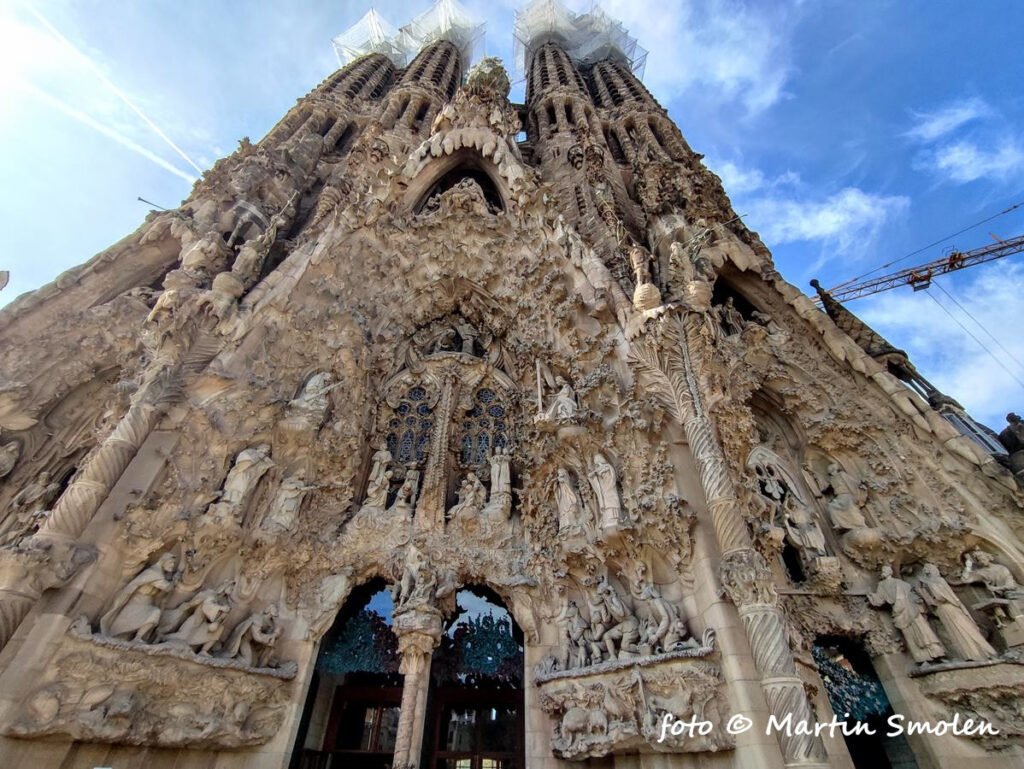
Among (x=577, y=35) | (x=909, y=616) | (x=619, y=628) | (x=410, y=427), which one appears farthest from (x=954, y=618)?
(x=577, y=35)

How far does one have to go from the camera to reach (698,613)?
17.2 ft

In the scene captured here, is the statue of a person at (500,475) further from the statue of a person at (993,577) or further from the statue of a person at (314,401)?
the statue of a person at (993,577)

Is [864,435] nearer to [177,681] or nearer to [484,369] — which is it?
[484,369]

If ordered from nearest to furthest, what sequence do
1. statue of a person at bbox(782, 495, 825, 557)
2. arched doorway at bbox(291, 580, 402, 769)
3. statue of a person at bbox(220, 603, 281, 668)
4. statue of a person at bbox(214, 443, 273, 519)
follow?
statue of a person at bbox(220, 603, 281, 668) → statue of a person at bbox(214, 443, 273, 519) → arched doorway at bbox(291, 580, 402, 769) → statue of a person at bbox(782, 495, 825, 557)

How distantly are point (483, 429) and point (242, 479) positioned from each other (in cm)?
393

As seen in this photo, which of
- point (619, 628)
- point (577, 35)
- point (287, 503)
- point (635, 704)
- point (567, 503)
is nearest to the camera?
point (635, 704)

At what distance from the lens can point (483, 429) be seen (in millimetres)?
8844

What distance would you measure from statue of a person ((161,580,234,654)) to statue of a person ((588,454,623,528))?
4.49 m

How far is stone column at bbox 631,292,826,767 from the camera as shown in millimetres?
4172

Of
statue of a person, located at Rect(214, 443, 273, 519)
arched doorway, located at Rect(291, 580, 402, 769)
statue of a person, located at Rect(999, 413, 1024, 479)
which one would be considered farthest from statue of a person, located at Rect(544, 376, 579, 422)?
statue of a person, located at Rect(999, 413, 1024, 479)

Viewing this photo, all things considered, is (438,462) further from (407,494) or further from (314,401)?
(314,401)

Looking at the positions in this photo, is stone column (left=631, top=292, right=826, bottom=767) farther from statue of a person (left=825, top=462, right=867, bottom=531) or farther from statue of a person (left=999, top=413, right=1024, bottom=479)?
statue of a person (left=999, top=413, right=1024, bottom=479)

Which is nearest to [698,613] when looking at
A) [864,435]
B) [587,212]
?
[864,435]

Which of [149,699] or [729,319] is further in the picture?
[729,319]
